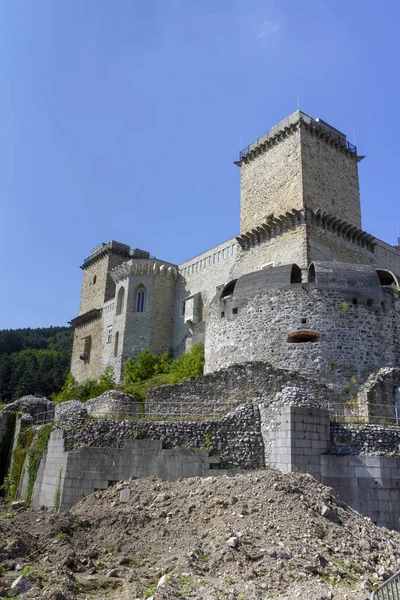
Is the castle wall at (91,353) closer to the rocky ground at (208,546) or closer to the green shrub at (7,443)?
Result: the green shrub at (7,443)

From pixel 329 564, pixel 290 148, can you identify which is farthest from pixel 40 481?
pixel 290 148

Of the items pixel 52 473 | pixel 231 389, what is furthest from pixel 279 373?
pixel 52 473

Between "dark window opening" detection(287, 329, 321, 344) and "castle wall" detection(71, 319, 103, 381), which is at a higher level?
"castle wall" detection(71, 319, 103, 381)

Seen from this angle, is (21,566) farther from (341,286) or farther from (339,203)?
(339,203)

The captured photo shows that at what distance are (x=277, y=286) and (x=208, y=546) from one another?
14951 mm

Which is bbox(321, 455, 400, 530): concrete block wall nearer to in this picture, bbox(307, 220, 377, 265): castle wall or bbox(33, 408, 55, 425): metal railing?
bbox(33, 408, 55, 425): metal railing

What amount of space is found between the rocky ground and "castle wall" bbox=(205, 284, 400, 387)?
921cm

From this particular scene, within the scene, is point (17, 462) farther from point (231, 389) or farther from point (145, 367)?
Answer: point (145, 367)

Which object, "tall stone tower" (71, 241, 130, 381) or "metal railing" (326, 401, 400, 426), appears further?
"tall stone tower" (71, 241, 130, 381)

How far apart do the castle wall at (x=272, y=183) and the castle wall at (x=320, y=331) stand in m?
10.9

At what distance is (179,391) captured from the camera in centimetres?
2038

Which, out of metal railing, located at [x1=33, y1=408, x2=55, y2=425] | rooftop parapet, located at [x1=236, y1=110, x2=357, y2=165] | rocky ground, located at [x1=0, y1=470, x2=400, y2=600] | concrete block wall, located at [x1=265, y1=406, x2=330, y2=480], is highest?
rooftop parapet, located at [x1=236, y1=110, x2=357, y2=165]

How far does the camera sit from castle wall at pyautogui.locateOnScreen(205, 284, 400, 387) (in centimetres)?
2148

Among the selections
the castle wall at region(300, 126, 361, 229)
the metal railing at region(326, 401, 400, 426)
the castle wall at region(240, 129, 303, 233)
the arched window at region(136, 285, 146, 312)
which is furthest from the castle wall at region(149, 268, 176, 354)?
the metal railing at region(326, 401, 400, 426)
